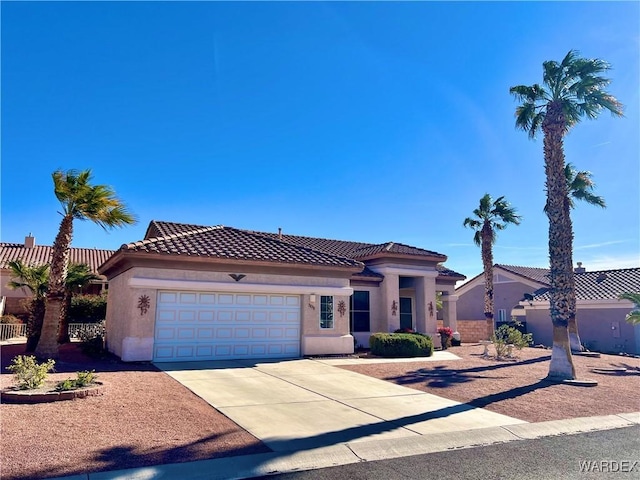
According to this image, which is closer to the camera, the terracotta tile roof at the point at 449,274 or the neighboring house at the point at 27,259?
the terracotta tile roof at the point at 449,274

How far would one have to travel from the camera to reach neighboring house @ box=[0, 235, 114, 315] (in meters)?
33.2

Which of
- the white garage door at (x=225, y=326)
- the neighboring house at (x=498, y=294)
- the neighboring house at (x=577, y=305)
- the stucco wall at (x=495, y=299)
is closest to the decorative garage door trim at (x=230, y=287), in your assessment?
the white garage door at (x=225, y=326)

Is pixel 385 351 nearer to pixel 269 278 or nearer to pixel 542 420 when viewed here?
pixel 269 278

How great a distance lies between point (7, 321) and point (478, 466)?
29.6 metres

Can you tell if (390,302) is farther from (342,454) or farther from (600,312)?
(342,454)

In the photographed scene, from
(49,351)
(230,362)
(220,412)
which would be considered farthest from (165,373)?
(220,412)

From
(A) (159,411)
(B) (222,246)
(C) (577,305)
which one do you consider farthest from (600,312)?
(A) (159,411)

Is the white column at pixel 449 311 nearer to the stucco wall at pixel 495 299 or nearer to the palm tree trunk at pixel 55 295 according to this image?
the stucco wall at pixel 495 299

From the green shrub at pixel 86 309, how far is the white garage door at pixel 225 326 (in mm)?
15617

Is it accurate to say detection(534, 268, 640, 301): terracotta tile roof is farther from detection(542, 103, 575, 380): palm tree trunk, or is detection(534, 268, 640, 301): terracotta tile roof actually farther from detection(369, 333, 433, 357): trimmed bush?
detection(542, 103, 575, 380): palm tree trunk

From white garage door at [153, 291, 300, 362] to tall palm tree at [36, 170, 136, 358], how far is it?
303 cm

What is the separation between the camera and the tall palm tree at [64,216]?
14531 millimetres

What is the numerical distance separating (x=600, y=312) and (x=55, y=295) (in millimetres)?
28995

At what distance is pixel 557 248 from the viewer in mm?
14945
